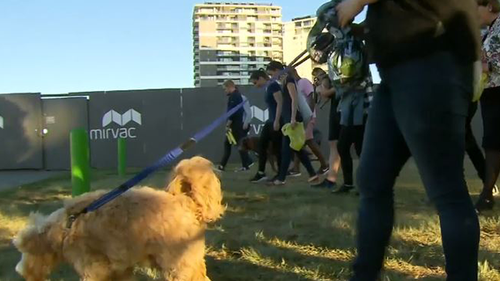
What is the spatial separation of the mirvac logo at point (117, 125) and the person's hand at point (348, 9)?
50.2ft

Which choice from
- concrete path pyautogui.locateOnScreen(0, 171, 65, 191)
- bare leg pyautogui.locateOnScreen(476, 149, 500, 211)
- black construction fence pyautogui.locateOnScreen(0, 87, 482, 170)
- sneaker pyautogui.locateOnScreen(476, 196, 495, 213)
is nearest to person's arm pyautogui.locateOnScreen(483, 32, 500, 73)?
bare leg pyautogui.locateOnScreen(476, 149, 500, 211)

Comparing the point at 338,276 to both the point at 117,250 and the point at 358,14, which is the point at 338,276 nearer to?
the point at 117,250

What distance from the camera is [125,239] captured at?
290cm

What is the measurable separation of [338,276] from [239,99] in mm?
7732

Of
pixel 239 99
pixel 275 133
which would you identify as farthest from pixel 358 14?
pixel 239 99

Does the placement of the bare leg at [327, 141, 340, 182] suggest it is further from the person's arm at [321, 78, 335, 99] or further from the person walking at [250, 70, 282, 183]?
the person walking at [250, 70, 282, 183]

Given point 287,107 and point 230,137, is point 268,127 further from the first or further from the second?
point 230,137

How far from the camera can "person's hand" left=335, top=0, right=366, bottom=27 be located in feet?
7.50

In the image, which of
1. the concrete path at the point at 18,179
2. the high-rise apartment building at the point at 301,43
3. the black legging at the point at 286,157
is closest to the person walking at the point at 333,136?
the high-rise apartment building at the point at 301,43

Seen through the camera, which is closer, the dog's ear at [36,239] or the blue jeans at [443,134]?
the blue jeans at [443,134]

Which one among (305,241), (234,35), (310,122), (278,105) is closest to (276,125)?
(278,105)

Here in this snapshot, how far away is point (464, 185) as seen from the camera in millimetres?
2246

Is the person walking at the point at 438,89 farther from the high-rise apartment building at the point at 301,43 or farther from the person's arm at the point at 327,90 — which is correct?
the person's arm at the point at 327,90

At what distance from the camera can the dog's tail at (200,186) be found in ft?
10.1
